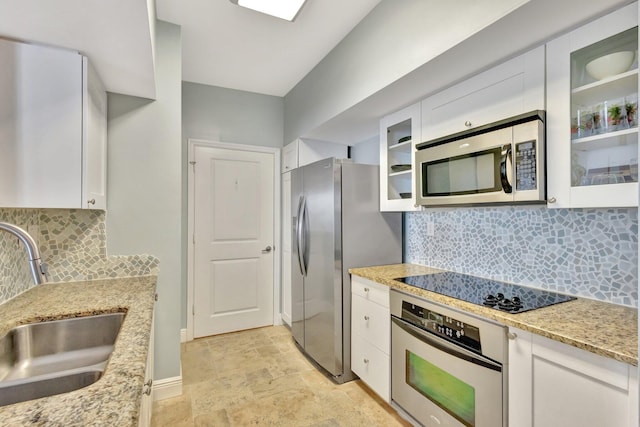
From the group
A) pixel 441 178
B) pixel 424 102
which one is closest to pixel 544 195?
pixel 441 178

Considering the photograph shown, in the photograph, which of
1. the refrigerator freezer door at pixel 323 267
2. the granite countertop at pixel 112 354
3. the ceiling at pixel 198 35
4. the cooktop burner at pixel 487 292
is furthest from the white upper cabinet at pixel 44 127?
the cooktop burner at pixel 487 292

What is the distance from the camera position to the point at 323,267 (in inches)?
98.7

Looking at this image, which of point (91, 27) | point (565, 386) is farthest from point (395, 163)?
Result: point (91, 27)

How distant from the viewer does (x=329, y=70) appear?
102 inches

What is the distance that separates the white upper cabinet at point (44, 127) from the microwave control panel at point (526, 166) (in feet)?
6.78

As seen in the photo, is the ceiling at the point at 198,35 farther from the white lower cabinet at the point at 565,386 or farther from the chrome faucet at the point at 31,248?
the white lower cabinet at the point at 565,386

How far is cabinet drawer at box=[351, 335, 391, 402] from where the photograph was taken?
2.02 m

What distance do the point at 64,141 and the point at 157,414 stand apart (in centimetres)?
176

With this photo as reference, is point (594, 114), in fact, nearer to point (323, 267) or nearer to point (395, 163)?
point (395, 163)

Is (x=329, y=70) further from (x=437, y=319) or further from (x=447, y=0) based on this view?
(x=437, y=319)

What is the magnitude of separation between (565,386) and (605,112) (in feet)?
3.56

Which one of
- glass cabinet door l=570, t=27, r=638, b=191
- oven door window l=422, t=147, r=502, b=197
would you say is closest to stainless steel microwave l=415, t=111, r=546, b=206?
oven door window l=422, t=147, r=502, b=197

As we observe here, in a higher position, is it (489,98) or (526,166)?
(489,98)

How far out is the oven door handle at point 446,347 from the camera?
138cm
